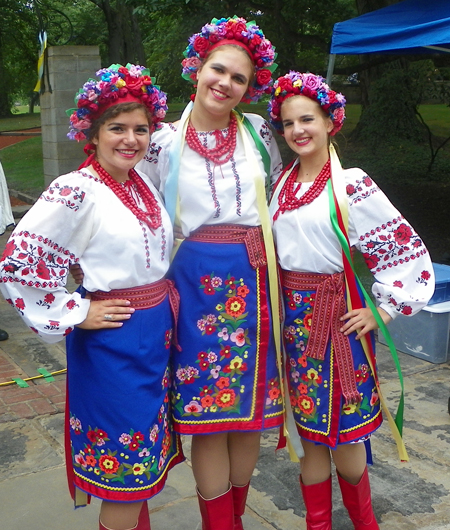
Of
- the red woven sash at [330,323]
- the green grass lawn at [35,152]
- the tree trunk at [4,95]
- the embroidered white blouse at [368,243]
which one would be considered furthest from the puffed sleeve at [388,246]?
the tree trunk at [4,95]

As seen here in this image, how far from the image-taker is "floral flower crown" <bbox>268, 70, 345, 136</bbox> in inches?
88.1

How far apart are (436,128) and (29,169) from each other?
9.33 metres

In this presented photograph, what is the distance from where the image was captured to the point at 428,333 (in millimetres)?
4332

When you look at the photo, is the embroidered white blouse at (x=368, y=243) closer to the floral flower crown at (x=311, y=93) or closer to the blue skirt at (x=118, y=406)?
the floral flower crown at (x=311, y=93)

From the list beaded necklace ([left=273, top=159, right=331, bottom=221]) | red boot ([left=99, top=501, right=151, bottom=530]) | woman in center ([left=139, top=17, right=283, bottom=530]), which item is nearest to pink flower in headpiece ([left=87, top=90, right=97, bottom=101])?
woman in center ([left=139, top=17, right=283, bottom=530])

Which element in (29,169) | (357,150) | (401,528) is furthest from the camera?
(29,169)

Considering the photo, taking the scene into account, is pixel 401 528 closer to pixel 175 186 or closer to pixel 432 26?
pixel 175 186

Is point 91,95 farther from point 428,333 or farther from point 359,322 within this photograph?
point 428,333

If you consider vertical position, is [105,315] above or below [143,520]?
above

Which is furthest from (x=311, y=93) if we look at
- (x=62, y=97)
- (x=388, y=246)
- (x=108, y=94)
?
(x=62, y=97)

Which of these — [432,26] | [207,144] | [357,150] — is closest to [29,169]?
[357,150]

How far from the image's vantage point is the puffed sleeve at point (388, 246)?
2.21 m

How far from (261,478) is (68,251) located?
5.10 feet

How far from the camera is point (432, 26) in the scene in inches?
183
